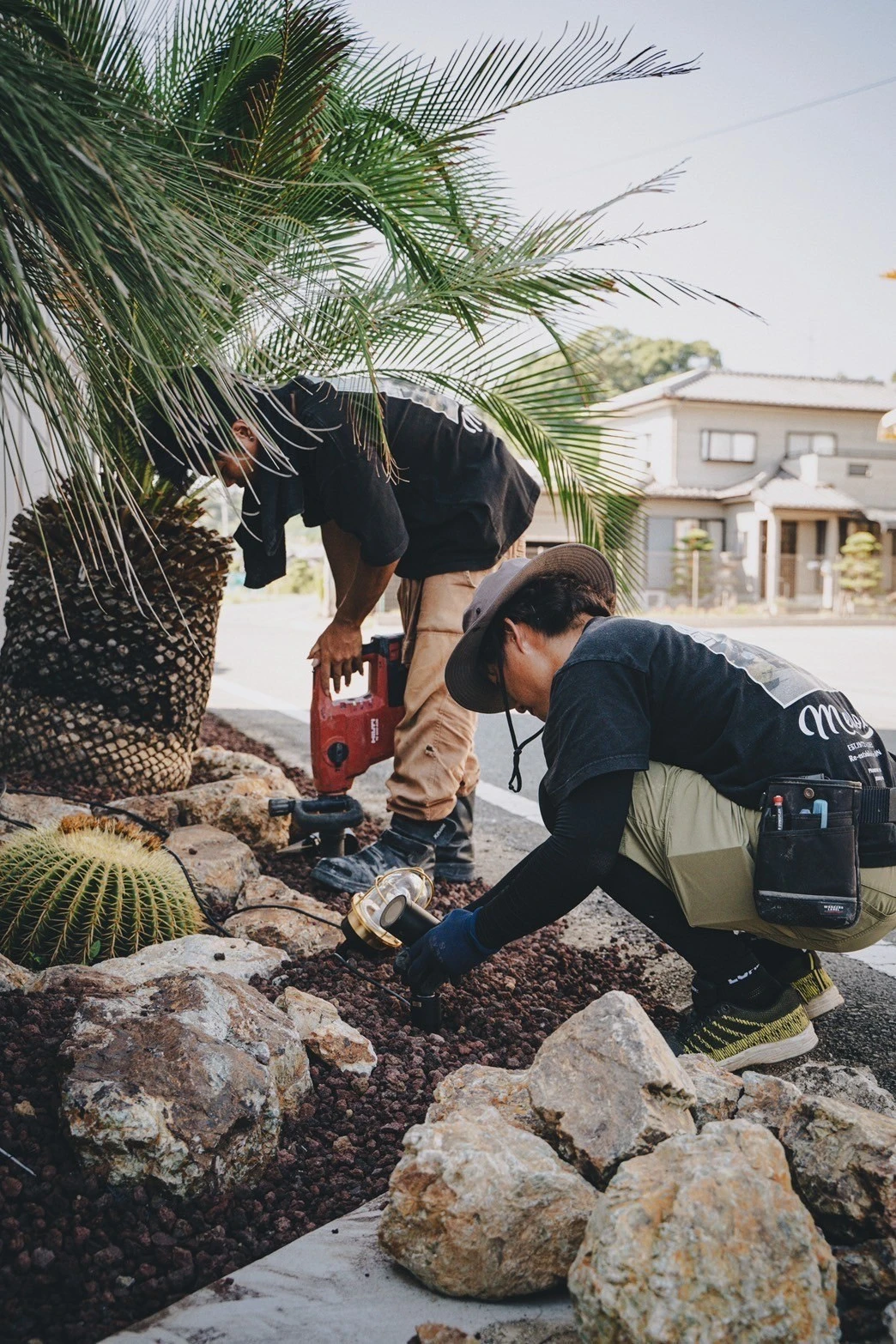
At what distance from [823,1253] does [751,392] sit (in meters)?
33.0

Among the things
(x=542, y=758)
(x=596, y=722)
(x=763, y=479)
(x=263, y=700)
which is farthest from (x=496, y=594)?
(x=763, y=479)

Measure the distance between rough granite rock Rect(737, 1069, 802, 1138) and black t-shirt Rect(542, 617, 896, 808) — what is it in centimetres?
62

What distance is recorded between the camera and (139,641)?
4434mm

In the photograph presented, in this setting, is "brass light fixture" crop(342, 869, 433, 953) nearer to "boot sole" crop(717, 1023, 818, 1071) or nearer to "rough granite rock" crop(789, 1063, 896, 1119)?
"boot sole" crop(717, 1023, 818, 1071)

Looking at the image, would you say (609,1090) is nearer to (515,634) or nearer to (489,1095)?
(489,1095)

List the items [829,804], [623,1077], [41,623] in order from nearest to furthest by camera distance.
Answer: [623,1077] < [829,804] < [41,623]

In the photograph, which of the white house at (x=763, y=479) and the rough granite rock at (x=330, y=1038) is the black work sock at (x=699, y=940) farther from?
the white house at (x=763, y=479)

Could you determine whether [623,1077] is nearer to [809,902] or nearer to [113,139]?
[809,902]

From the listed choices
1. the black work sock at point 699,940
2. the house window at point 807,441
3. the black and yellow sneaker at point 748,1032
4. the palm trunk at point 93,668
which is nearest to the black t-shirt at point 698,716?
the black work sock at point 699,940

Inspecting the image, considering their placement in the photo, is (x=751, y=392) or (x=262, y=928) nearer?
(x=262, y=928)

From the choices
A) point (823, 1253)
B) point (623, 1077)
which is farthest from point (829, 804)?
point (823, 1253)

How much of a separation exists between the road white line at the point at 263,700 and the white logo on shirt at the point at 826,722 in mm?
5767

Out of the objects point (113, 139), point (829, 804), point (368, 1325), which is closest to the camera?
point (368, 1325)

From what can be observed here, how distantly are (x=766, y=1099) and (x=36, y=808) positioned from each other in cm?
251
